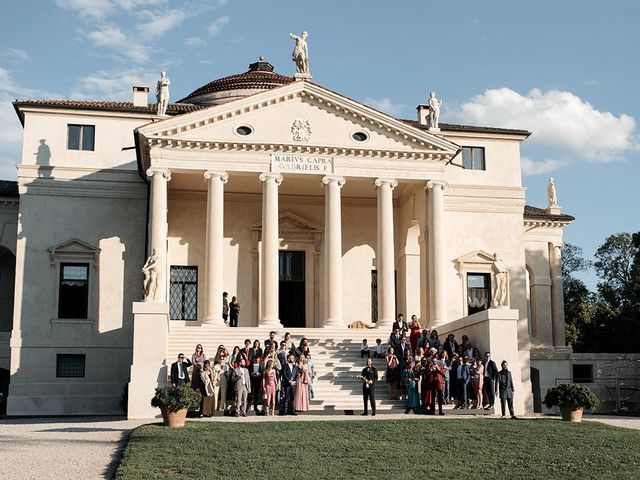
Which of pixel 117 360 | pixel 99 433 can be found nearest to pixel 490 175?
pixel 117 360

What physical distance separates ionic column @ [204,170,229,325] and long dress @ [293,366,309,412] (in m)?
9.14

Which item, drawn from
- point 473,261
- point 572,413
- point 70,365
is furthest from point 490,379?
point 70,365

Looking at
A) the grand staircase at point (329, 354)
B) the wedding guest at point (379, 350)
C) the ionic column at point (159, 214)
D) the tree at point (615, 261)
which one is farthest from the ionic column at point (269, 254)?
the tree at point (615, 261)

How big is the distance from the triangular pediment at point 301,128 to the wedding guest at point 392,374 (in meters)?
11.5

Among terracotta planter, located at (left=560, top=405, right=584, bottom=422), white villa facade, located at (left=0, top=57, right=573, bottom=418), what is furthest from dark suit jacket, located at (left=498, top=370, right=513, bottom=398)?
white villa facade, located at (left=0, top=57, right=573, bottom=418)

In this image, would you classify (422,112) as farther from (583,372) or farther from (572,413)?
(572,413)

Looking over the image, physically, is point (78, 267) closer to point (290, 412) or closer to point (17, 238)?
point (17, 238)

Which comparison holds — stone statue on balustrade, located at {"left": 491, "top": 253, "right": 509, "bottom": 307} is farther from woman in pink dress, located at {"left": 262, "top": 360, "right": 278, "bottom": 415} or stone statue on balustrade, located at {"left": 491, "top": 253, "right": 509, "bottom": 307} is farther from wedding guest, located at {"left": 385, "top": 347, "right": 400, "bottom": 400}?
woman in pink dress, located at {"left": 262, "top": 360, "right": 278, "bottom": 415}

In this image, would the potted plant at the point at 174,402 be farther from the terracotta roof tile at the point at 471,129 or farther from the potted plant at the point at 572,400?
the terracotta roof tile at the point at 471,129

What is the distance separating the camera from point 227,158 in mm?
37250

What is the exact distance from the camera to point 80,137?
4162cm

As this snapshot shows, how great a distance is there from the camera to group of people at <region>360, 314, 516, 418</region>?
2722 cm

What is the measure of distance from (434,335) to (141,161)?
15.6 metres

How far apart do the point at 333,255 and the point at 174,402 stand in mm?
15593
